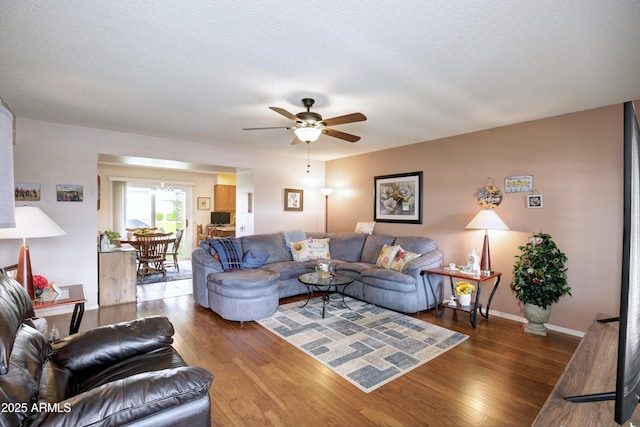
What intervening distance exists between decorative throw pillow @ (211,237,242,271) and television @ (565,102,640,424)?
4.10m

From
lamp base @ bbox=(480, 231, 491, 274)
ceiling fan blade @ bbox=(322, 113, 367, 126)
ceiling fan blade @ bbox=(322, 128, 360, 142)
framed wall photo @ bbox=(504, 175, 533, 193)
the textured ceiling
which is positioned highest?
the textured ceiling

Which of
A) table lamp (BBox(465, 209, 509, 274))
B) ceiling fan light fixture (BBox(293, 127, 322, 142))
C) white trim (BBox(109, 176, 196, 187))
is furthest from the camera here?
white trim (BBox(109, 176, 196, 187))

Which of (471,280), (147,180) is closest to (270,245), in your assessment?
(471,280)

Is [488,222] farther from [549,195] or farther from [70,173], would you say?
Result: [70,173]

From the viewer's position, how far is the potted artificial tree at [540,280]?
3.31 meters

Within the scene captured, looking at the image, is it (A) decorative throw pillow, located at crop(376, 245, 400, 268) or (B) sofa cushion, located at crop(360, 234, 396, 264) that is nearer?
(A) decorative throw pillow, located at crop(376, 245, 400, 268)

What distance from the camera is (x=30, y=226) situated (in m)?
2.59

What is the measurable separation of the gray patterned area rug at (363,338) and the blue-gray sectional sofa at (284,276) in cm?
25

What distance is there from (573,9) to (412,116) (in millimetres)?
1930

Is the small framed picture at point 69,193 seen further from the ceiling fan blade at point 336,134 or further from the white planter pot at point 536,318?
the white planter pot at point 536,318

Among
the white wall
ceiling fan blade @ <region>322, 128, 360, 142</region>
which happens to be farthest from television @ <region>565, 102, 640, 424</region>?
the white wall

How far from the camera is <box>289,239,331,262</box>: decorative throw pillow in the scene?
5.34m

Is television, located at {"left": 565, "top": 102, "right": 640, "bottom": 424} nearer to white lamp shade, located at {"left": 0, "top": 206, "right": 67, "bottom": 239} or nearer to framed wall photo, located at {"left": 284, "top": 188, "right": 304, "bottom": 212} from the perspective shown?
white lamp shade, located at {"left": 0, "top": 206, "right": 67, "bottom": 239}

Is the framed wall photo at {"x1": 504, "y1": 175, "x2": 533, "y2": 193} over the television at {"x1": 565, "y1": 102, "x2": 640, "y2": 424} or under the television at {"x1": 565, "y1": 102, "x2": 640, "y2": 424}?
over
